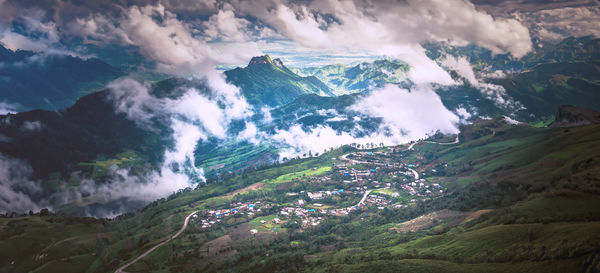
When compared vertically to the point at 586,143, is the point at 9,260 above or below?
below

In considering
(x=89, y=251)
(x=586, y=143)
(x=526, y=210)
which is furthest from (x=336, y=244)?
(x=586, y=143)

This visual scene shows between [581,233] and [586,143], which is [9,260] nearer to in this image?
[581,233]

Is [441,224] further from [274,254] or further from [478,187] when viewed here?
[274,254]

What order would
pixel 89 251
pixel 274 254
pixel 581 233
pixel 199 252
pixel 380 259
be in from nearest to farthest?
pixel 581 233 → pixel 380 259 → pixel 274 254 → pixel 199 252 → pixel 89 251

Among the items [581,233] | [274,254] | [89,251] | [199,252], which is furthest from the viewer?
[89,251]

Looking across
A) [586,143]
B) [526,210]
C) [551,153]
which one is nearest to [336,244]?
[526,210]

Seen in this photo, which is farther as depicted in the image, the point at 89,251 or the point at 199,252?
the point at 89,251

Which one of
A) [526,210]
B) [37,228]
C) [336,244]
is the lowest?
[336,244]
